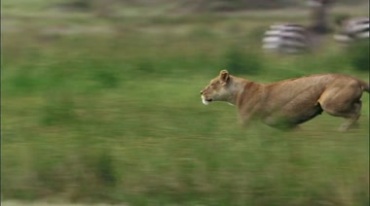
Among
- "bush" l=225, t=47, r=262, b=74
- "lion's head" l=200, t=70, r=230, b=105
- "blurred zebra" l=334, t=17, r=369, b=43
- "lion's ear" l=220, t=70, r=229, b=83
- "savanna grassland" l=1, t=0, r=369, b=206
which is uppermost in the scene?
"lion's ear" l=220, t=70, r=229, b=83

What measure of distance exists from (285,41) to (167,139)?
2.56 metres

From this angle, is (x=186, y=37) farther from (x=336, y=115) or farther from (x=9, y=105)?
(x=336, y=115)

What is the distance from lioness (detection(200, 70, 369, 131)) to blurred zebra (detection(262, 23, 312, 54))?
5.81ft

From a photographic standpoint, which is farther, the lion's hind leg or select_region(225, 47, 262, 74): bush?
select_region(225, 47, 262, 74): bush

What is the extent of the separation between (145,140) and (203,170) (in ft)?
2.25

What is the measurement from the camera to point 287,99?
25.5ft

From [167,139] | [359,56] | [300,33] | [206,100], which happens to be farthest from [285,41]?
[206,100]

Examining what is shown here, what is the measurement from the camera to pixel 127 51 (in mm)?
12195

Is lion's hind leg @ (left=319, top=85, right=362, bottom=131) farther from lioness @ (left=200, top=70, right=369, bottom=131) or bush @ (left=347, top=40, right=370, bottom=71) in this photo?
bush @ (left=347, top=40, right=370, bottom=71)

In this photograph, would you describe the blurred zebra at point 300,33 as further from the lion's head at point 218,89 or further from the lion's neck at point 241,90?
the lion's head at point 218,89

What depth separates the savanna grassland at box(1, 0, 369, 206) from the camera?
7590mm

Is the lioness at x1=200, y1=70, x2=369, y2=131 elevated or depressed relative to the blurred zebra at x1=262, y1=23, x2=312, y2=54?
elevated

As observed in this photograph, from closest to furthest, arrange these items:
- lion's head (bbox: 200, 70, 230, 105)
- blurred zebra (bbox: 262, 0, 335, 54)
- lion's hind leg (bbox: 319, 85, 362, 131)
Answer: lion's head (bbox: 200, 70, 230, 105) → lion's hind leg (bbox: 319, 85, 362, 131) → blurred zebra (bbox: 262, 0, 335, 54)

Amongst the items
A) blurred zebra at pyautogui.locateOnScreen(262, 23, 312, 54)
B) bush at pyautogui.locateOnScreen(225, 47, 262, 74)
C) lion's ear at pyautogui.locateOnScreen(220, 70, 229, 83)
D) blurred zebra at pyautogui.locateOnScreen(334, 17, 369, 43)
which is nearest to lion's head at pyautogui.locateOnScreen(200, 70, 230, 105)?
lion's ear at pyautogui.locateOnScreen(220, 70, 229, 83)
